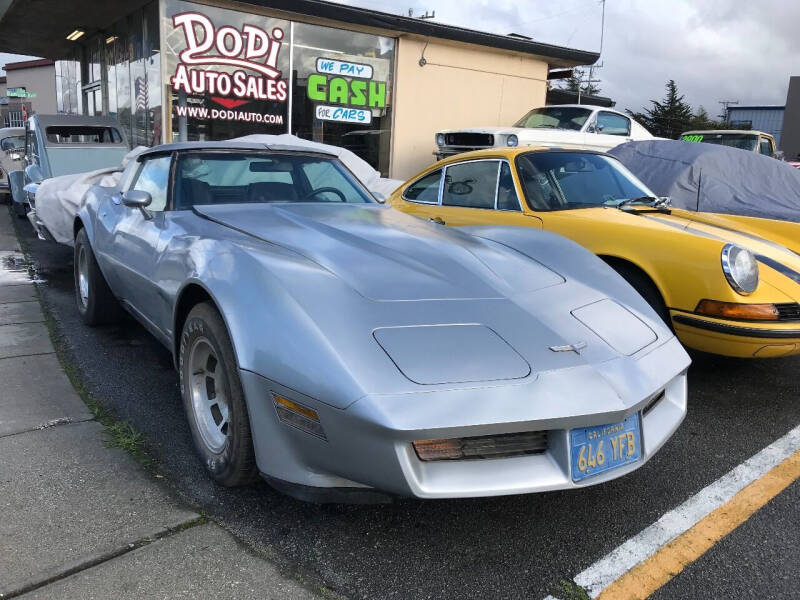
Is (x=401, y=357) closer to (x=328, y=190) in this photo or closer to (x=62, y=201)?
(x=328, y=190)

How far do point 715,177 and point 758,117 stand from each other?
77.6 m

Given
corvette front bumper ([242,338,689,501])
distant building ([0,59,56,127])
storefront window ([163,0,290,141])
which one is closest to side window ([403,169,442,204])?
corvette front bumper ([242,338,689,501])

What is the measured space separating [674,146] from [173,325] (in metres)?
5.70

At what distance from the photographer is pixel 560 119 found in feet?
34.3

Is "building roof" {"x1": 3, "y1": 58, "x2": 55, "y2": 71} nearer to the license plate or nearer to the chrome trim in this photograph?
the chrome trim

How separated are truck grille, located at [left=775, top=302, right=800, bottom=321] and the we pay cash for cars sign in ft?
31.2

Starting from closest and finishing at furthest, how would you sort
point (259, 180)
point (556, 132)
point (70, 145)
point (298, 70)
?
point (259, 180), point (70, 145), point (556, 132), point (298, 70)

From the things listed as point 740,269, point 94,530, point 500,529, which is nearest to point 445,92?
point 740,269

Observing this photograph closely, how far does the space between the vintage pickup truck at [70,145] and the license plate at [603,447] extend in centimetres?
834

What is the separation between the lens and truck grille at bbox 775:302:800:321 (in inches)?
135

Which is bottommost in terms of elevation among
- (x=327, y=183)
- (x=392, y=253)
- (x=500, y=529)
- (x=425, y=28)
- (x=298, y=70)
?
(x=500, y=529)

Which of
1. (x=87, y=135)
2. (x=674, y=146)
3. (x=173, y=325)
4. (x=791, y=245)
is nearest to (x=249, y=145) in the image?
(x=173, y=325)

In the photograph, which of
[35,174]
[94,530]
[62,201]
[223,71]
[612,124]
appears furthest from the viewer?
[612,124]

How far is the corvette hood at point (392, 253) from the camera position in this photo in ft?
7.84
